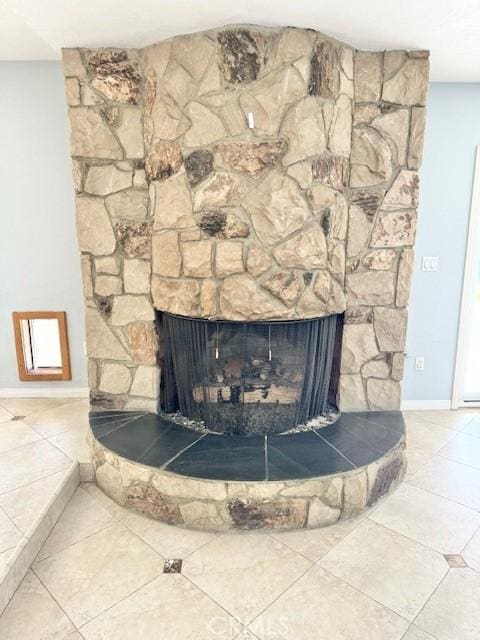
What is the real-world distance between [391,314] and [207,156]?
145 centimetres

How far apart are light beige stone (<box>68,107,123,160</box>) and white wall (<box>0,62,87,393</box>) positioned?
0.64 meters

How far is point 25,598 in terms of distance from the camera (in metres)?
1.64

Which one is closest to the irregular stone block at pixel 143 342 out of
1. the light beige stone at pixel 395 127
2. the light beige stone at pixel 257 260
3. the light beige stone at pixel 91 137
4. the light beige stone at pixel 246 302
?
the light beige stone at pixel 246 302

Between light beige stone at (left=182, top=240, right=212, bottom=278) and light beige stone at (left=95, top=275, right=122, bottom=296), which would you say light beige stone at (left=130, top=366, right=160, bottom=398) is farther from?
A: light beige stone at (left=182, top=240, right=212, bottom=278)

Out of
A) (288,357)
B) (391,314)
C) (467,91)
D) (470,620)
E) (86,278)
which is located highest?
(467,91)

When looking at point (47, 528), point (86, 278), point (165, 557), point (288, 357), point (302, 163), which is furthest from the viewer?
point (86, 278)

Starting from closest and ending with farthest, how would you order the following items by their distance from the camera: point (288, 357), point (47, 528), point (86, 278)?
point (47, 528) → point (288, 357) → point (86, 278)

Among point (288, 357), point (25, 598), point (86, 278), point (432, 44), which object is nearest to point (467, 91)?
point (432, 44)

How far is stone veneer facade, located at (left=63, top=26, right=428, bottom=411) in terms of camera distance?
2.07 m

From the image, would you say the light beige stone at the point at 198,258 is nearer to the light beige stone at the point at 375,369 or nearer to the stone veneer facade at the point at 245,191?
the stone veneer facade at the point at 245,191

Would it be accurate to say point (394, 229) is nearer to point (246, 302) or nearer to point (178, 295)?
point (246, 302)

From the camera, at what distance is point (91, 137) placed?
239 cm

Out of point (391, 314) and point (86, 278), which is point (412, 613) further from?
point (86, 278)

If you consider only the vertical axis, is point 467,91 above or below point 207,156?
above
